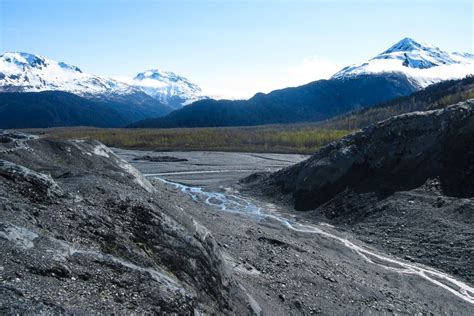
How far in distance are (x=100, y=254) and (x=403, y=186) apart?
37861 millimetres

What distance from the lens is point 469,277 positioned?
1211 inches

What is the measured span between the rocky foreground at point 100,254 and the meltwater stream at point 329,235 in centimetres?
1651

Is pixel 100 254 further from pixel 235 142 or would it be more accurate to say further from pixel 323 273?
pixel 235 142

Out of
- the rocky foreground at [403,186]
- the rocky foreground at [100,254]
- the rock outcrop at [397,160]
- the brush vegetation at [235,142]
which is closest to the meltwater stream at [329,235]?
the rocky foreground at [403,186]

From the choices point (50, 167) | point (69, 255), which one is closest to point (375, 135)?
point (50, 167)

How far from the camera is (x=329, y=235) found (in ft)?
131

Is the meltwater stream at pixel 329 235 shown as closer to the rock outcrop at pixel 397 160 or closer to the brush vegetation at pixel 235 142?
the rock outcrop at pixel 397 160

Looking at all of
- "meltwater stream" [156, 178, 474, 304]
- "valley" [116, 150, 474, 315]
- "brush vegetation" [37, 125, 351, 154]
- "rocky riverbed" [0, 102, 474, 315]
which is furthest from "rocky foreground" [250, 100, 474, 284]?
"brush vegetation" [37, 125, 351, 154]

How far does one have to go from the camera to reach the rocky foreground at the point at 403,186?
119 feet

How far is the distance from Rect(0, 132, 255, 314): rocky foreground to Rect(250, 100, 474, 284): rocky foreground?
70.4 ft

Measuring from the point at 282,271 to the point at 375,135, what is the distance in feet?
108

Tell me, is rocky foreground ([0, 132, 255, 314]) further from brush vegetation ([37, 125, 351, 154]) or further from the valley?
brush vegetation ([37, 125, 351, 154])

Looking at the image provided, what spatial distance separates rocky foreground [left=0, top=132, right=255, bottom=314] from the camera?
13047mm

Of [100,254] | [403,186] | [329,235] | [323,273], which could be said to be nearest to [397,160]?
[403,186]
